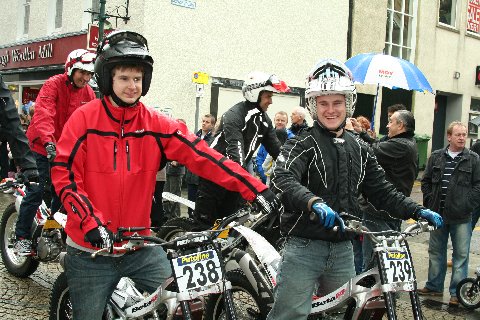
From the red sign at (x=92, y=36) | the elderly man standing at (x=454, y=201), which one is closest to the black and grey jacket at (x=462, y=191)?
the elderly man standing at (x=454, y=201)

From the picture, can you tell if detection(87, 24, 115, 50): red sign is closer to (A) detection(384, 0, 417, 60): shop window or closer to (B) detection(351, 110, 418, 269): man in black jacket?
(B) detection(351, 110, 418, 269): man in black jacket

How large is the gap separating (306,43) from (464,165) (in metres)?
12.4

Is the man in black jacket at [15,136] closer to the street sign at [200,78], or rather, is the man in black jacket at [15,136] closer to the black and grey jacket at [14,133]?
the black and grey jacket at [14,133]

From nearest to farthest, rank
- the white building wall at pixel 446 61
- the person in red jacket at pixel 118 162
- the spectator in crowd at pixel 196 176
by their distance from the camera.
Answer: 1. the person in red jacket at pixel 118 162
2. the spectator in crowd at pixel 196 176
3. the white building wall at pixel 446 61

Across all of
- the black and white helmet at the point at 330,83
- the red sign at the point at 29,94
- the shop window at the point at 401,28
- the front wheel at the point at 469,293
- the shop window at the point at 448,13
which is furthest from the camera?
the shop window at the point at 448,13

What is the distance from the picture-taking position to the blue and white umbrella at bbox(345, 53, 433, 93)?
9.06 metres

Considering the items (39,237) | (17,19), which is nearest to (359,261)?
(39,237)

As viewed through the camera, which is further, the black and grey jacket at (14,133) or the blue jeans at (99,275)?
the black and grey jacket at (14,133)

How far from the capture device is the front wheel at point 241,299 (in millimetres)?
4043

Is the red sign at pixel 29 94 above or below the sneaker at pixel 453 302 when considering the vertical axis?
above

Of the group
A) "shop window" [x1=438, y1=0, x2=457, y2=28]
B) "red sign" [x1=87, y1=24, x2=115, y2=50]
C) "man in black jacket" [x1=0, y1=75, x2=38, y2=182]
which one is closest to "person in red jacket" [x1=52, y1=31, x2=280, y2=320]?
"man in black jacket" [x1=0, y1=75, x2=38, y2=182]

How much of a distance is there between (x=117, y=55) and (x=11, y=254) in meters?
4.17

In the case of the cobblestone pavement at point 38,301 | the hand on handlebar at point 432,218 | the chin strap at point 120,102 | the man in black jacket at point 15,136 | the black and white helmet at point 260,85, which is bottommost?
the cobblestone pavement at point 38,301

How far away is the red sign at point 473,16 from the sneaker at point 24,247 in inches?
819
